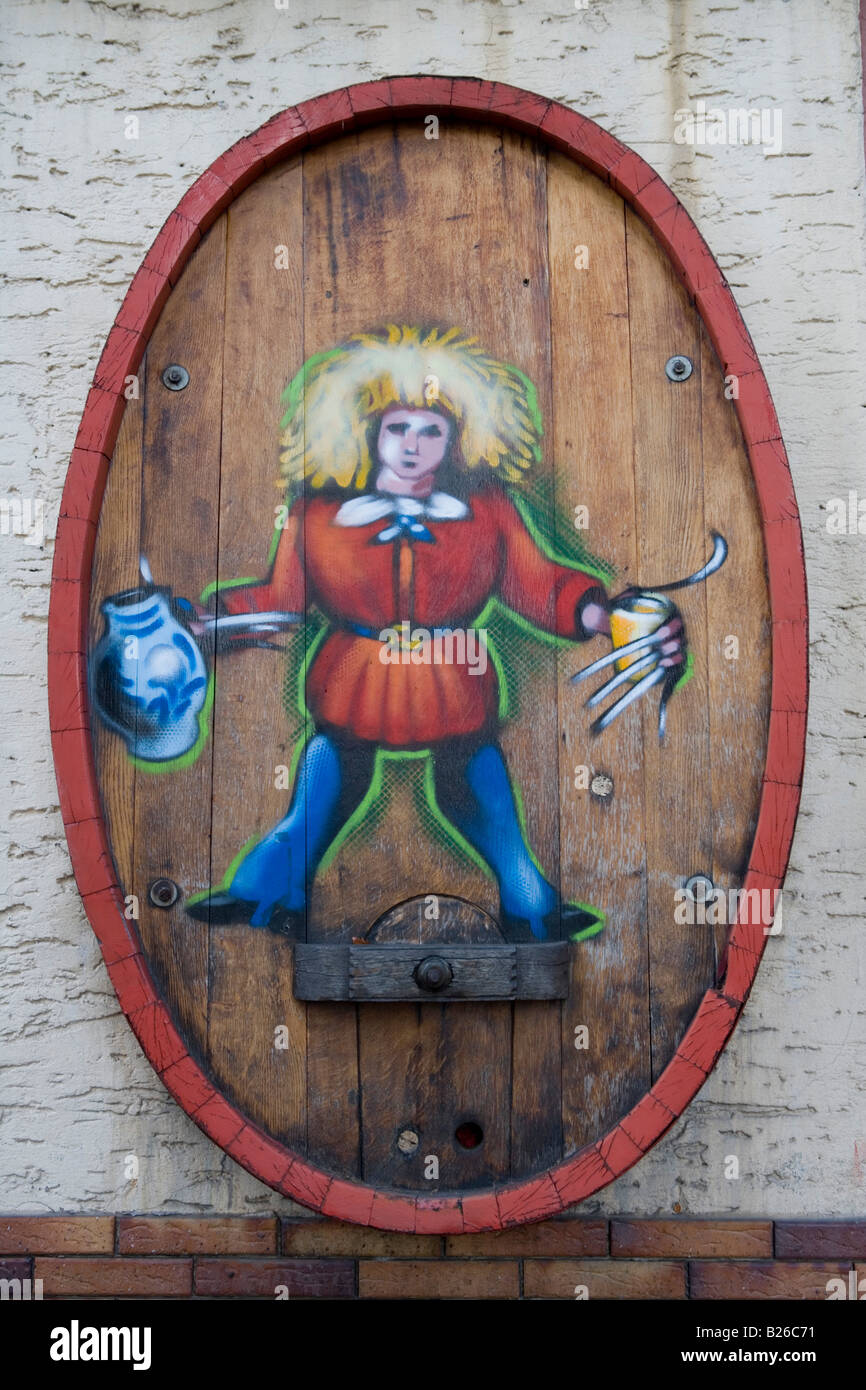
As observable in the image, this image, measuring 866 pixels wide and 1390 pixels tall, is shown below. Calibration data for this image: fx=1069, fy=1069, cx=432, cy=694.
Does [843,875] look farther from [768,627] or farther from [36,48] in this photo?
[36,48]

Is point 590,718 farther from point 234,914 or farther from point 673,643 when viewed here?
point 234,914

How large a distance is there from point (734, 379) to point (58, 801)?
173cm

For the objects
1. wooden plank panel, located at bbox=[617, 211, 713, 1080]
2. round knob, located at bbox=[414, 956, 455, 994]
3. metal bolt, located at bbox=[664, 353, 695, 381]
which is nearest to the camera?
round knob, located at bbox=[414, 956, 455, 994]

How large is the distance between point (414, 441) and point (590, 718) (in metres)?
0.71

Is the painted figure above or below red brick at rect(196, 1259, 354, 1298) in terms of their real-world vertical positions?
above

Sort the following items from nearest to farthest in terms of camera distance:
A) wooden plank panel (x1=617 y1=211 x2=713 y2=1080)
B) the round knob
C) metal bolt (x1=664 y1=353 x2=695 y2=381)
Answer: the round knob
wooden plank panel (x1=617 y1=211 x2=713 y2=1080)
metal bolt (x1=664 y1=353 x2=695 y2=381)

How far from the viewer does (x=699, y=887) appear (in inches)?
87.4

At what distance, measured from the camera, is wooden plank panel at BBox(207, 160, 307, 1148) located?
2.21 m

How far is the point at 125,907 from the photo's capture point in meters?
2.23

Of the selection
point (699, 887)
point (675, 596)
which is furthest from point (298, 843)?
point (675, 596)

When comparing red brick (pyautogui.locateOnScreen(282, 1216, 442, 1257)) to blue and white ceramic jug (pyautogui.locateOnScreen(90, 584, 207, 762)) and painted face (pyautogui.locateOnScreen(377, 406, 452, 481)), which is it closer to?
blue and white ceramic jug (pyautogui.locateOnScreen(90, 584, 207, 762))

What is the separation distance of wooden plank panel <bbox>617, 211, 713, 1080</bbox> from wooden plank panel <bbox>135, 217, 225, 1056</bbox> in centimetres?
92

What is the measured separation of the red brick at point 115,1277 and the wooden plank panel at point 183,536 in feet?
1.59

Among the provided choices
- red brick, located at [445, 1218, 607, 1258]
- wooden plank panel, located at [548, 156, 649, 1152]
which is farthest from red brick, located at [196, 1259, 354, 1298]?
wooden plank panel, located at [548, 156, 649, 1152]
